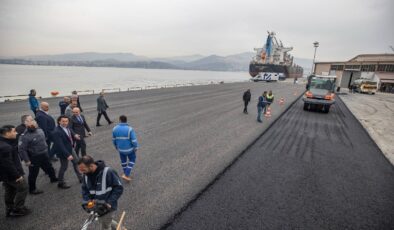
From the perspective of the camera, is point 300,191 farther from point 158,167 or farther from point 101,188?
point 101,188

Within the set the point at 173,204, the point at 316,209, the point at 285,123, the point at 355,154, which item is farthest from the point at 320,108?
the point at 173,204

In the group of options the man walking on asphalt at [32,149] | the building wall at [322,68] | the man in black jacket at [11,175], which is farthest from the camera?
the building wall at [322,68]

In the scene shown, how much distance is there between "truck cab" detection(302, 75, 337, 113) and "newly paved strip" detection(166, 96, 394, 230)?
7.28m

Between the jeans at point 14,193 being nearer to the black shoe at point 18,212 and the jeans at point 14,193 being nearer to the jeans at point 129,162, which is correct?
the black shoe at point 18,212

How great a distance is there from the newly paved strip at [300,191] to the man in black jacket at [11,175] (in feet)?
11.0

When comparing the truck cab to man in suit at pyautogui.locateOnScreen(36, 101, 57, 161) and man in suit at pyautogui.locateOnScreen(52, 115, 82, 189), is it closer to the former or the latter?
man in suit at pyautogui.locateOnScreen(52, 115, 82, 189)

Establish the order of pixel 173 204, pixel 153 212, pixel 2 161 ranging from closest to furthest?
1. pixel 2 161
2. pixel 153 212
3. pixel 173 204

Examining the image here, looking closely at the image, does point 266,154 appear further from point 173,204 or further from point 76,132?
point 76,132

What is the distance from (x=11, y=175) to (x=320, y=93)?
62.3 ft

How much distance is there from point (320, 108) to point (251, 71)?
2265 inches

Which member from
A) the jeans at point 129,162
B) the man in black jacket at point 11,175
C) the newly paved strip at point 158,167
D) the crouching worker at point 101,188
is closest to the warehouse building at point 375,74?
the newly paved strip at point 158,167

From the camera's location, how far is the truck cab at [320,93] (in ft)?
53.3

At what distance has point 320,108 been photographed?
1830 centimetres

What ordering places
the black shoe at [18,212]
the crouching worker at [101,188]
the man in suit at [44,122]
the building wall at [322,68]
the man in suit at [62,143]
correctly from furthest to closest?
the building wall at [322,68], the man in suit at [44,122], the man in suit at [62,143], the black shoe at [18,212], the crouching worker at [101,188]
